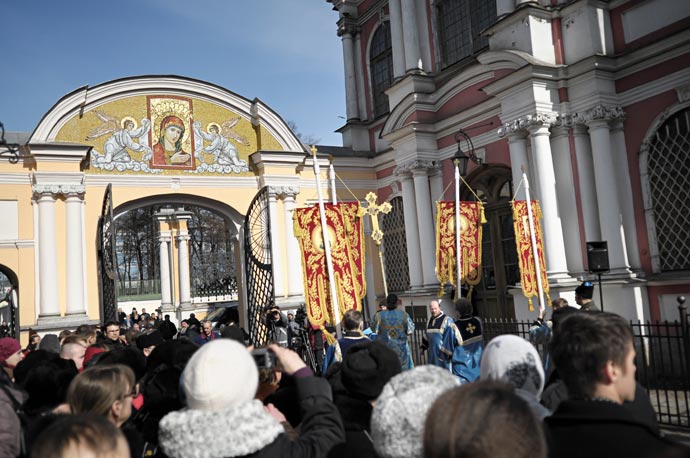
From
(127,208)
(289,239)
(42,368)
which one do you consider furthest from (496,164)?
(42,368)

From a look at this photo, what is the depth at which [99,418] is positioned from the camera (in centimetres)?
190

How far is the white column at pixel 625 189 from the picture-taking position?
1082 cm

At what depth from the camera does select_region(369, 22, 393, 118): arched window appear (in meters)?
17.6

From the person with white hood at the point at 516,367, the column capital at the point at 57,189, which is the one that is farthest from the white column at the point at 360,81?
the person with white hood at the point at 516,367

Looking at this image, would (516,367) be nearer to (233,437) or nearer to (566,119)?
(233,437)

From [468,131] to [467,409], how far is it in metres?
13.0

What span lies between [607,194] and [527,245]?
1.83 metres

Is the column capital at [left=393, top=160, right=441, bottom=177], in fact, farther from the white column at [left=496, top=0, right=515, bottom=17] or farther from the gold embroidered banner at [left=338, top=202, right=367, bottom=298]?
the gold embroidered banner at [left=338, top=202, right=367, bottom=298]

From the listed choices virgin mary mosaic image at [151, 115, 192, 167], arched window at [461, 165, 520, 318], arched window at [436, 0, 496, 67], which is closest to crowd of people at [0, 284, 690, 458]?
arched window at [461, 165, 520, 318]

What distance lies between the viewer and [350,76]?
735 inches

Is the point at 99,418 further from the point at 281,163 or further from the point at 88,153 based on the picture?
the point at 281,163

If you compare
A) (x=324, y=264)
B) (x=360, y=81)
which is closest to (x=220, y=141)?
(x=360, y=81)

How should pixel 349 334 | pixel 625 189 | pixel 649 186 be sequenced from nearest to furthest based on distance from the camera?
pixel 349 334 < pixel 649 186 < pixel 625 189

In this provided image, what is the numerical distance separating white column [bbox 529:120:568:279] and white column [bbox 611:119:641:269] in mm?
1071
